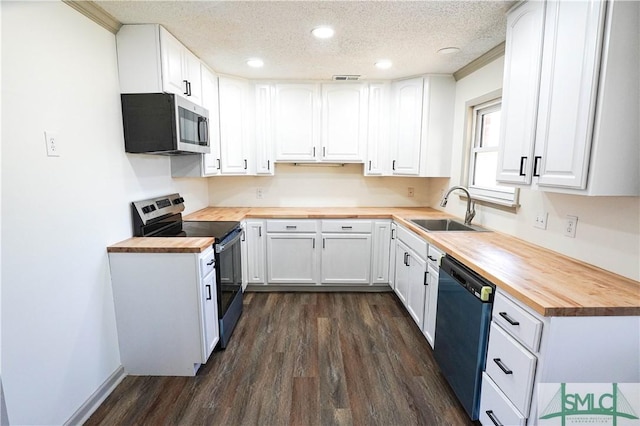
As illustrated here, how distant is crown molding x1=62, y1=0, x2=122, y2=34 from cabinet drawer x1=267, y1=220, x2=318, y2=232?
196 centimetres

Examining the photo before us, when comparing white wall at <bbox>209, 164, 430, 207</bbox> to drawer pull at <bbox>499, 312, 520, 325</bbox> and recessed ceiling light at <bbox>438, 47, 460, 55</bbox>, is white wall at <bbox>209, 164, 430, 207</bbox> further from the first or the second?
drawer pull at <bbox>499, 312, 520, 325</bbox>

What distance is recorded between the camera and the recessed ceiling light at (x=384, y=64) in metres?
2.61

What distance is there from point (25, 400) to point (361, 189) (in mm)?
3198

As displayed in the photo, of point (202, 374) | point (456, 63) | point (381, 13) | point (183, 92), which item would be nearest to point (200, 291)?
point (202, 374)

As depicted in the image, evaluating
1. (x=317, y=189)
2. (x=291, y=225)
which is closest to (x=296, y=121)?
(x=317, y=189)

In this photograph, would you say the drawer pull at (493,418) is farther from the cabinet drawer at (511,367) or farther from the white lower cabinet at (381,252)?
the white lower cabinet at (381,252)

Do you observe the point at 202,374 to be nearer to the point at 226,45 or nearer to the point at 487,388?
the point at 487,388

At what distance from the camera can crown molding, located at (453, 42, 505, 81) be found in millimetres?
2240

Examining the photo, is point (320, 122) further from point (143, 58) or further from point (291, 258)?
point (143, 58)

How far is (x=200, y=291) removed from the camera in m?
1.90

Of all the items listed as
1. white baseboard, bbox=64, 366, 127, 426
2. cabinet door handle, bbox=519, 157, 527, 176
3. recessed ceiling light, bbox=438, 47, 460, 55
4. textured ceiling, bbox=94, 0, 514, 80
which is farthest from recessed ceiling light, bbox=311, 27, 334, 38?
white baseboard, bbox=64, 366, 127, 426

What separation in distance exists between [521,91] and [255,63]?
2137 millimetres

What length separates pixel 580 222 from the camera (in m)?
1.62

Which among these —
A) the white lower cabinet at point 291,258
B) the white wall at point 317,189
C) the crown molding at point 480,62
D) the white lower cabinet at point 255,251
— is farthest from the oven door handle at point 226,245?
the crown molding at point 480,62
